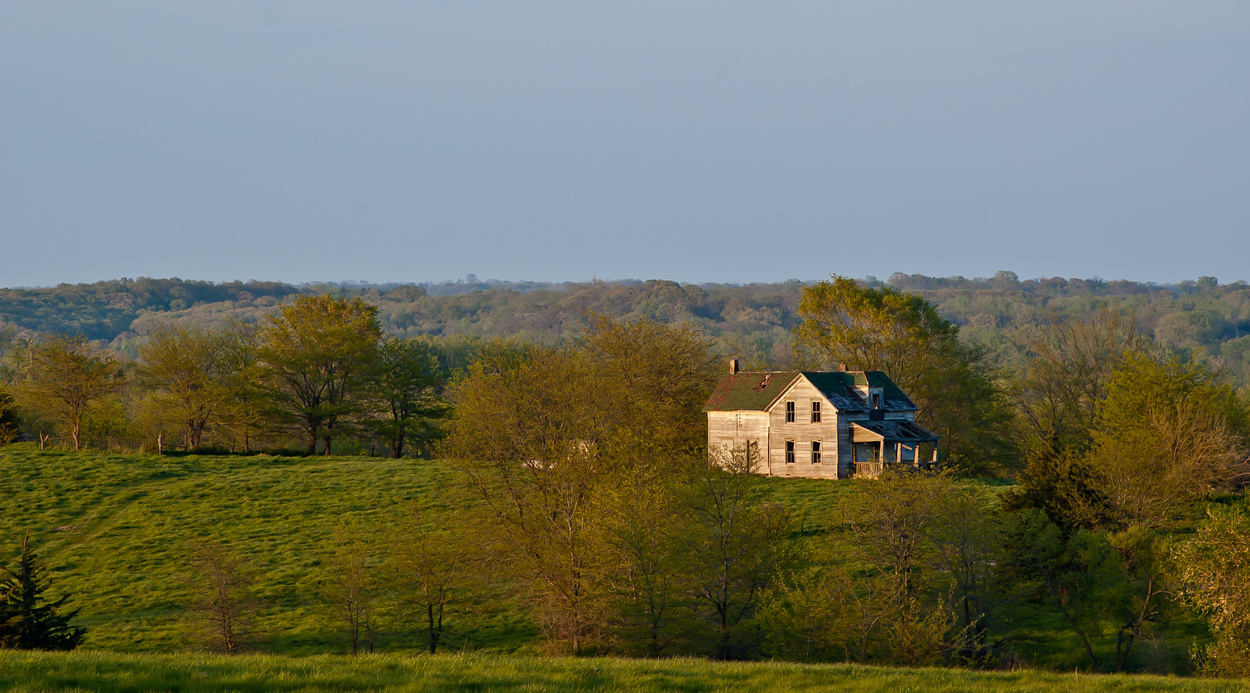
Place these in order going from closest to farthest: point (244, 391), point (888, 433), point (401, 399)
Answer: point (888, 433) < point (244, 391) < point (401, 399)

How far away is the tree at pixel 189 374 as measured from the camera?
6253cm

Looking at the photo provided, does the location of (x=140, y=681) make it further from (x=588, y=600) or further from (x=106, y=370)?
(x=106, y=370)

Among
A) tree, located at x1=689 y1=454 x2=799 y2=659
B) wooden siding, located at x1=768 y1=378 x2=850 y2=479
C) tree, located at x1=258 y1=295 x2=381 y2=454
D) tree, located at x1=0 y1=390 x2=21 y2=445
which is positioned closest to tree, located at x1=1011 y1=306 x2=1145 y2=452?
wooden siding, located at x1=768 y1=378 x2=850 y2=479

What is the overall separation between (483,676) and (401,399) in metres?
60.5

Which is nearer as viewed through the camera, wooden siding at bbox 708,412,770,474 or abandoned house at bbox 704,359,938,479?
abandoned house at bbox 704,359,938,479

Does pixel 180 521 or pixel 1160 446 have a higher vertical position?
pixel 1160 446

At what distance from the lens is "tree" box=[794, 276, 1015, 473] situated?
6344cm

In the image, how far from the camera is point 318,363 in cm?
6769

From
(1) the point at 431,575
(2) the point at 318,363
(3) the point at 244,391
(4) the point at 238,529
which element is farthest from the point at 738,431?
(3) the point at 244,391

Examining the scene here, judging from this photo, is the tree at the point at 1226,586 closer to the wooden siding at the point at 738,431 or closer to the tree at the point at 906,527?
the tree at the point at 906,527

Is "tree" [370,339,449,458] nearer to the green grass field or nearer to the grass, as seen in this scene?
the green grass field

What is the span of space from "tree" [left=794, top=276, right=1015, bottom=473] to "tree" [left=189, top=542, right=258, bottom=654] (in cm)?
4295

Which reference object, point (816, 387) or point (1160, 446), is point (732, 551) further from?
point (816, 387)

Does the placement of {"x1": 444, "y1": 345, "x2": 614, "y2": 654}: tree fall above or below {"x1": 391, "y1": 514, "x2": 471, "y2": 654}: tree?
above
